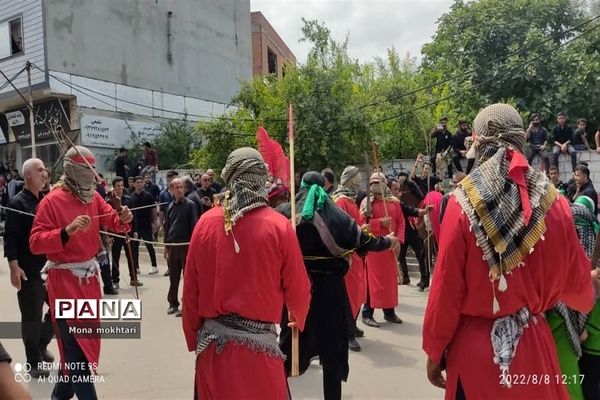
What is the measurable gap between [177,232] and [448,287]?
593 centimetres

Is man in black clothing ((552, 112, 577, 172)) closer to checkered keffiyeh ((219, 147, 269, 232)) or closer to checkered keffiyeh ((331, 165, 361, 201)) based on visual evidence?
checkered keffiyeh ((331, 165, 361, 201))

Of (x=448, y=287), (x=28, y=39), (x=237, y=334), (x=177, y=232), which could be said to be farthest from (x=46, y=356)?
(x=28, y=39)

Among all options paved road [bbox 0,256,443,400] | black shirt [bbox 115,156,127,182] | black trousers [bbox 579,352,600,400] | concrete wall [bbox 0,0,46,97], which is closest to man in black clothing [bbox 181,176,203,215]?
paved road [bbox 0,256,443,400]

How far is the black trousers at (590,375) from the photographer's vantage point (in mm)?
3137

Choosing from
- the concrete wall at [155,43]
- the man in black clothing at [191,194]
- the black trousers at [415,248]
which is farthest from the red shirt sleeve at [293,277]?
the concrete wall at [155,43]

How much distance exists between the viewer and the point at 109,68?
2055 centimetres

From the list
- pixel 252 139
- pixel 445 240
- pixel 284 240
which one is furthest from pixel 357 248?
pixel 252 139

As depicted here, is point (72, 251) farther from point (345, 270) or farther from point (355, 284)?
point (355, 284)

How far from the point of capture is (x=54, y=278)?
13.1 ft

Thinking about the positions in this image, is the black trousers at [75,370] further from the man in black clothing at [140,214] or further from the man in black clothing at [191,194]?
the man in black clothing at [140,214]

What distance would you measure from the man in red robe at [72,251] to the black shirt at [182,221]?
3.42 metres

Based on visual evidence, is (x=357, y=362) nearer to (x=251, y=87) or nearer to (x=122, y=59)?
(x=251, y=87)

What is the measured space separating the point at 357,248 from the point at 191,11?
880 inches

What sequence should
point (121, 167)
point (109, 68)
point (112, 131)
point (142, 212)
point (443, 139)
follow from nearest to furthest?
point (142, 212) → point (443, 139) → point (121, 167) → point (112, 131) → point (109, 68)
